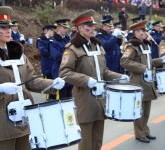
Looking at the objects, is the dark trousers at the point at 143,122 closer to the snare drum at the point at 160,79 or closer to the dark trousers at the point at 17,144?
the snare drum at the point at 160,79

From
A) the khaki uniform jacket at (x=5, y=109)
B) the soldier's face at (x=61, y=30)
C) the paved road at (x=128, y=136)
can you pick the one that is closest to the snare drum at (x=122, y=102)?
the khaki uniform jacket at (x=5, y=109)

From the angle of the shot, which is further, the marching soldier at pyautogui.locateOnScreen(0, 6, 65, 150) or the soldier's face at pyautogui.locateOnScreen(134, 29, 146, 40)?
the soldier's face at pyautogui.locateOnScreen(134, 29, 146, 40)

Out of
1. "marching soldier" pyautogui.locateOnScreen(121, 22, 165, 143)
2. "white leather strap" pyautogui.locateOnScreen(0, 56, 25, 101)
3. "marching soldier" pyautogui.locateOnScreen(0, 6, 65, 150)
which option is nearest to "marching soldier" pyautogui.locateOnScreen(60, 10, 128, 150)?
"marching soldier" pyautogui.locateOnScreen(0, 6, 65, 150)

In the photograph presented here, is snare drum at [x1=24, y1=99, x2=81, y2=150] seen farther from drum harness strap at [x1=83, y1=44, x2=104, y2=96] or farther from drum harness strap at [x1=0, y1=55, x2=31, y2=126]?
drum harness strap at [x1=83, y1=44, x2=104, y2=96]

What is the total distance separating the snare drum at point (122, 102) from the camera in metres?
4.62

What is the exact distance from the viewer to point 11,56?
12.9 feet

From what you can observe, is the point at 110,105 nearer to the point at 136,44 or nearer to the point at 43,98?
the point at 136,44

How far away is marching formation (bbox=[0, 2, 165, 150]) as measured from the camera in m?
3.71

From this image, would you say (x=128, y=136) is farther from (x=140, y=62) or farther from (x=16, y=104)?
(x=16, y=104)

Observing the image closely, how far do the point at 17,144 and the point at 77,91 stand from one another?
116 cm

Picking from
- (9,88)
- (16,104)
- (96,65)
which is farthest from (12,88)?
(96,65)

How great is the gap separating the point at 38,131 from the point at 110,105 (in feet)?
4.14

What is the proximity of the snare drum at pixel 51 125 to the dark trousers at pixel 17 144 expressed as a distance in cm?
33

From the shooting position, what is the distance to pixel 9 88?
3.60 m
